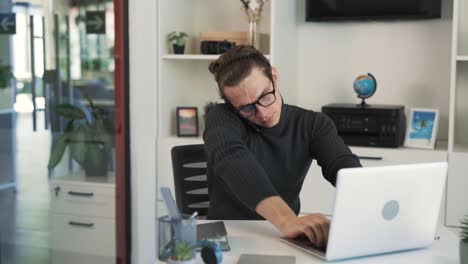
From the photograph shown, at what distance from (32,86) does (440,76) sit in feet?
7.49

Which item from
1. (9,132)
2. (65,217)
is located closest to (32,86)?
(9,132)

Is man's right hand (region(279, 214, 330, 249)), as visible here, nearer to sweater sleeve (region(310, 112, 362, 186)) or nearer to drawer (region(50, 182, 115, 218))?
sweater sleeve (region(310, 112, 362, 186))

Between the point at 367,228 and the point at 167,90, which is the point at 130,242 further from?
the point at 367,228

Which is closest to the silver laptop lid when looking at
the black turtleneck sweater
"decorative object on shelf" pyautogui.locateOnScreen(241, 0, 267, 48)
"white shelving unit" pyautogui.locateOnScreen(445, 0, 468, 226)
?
the black turtleneck sweater

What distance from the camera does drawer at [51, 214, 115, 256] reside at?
12.9 ft

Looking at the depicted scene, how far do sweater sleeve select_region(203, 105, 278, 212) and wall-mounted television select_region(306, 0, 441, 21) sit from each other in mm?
1820

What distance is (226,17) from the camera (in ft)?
14.7

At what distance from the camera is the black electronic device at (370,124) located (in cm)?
380

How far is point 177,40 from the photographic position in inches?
165

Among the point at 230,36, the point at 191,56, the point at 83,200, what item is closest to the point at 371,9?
the point at 230,36

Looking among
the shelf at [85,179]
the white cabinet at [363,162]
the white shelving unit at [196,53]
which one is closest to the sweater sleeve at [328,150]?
the white cabinet at [363,162]

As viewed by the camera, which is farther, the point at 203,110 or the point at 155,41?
the point at 203,110

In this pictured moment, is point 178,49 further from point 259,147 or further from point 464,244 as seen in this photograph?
point 464,244

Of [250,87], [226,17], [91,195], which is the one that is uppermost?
[226,17]
